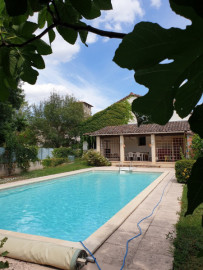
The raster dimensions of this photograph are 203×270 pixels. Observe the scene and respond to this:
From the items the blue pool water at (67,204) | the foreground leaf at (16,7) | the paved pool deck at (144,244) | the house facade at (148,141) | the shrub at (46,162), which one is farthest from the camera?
the shrub at (46,162)

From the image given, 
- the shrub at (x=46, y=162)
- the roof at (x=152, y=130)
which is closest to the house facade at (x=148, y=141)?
the roof at (x=152, y=130)

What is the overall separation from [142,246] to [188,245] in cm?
82

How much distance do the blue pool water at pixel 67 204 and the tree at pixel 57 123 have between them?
735 inches

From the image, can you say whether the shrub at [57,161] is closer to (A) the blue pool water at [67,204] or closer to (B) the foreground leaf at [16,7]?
(A) the blue pool water at [67,204]

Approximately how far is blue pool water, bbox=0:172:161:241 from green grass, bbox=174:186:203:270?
2.80 metres

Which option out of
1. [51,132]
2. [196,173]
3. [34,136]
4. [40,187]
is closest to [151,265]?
[196,173]

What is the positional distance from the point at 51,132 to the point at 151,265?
97.7 ft

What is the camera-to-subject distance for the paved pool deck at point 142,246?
10.5 ft

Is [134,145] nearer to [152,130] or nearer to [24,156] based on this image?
[152,130]

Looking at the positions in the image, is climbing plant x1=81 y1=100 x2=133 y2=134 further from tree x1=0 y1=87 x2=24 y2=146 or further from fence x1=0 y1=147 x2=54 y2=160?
tree x1=0 y1=87 x2=24 y2=146

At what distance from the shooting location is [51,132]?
31.5 meters

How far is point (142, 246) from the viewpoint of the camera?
374 cm

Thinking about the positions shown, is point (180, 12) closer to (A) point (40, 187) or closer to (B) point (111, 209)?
(B) point (111, 209)

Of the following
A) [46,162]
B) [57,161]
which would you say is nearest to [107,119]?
[57,161]
